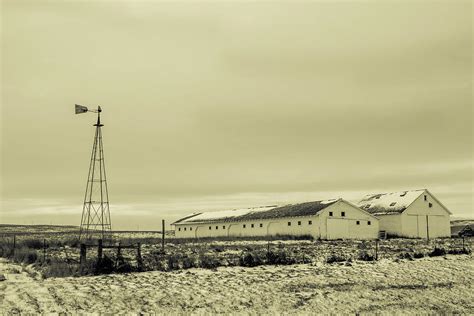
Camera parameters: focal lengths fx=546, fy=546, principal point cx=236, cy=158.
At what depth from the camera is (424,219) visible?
5297 cm

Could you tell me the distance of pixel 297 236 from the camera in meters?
46.2

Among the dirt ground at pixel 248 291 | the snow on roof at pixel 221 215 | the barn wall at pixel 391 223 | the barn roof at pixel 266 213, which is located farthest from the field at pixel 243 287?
the snow on roof at pixel 221 215

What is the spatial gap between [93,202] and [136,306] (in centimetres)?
1693

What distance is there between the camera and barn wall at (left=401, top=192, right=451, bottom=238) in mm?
51812

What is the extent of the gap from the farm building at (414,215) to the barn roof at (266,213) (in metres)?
7.87

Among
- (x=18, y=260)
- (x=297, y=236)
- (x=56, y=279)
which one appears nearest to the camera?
(x=56, y=279)

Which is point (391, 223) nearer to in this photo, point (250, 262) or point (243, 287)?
point (250, 262)

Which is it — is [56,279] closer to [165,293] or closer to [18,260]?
[165,293]

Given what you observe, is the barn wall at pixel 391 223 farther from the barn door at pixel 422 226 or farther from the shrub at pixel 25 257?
the shrub at pixel 25 257

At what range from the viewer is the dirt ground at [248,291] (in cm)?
1398

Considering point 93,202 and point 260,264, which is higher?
point 93,202

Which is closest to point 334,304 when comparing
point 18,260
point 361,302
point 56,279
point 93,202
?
point 361,302

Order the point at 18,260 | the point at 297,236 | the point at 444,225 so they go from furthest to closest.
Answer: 1. the point at 444,225
2. the point at 297,236
3. the point at 18,260

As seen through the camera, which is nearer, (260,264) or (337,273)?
(337,273)
